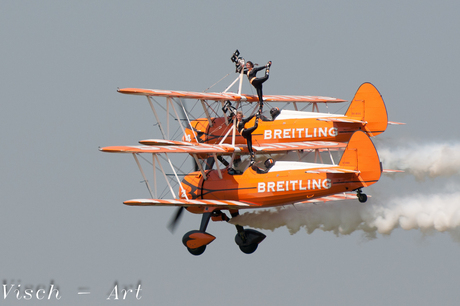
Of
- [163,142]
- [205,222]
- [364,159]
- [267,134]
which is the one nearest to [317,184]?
[364,159]

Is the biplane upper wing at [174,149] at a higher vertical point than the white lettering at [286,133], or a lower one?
lower

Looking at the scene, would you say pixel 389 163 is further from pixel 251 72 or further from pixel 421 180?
pixel 251 72

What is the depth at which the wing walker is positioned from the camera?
27.0m

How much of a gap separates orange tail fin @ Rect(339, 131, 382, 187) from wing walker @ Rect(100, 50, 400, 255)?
0.02 m

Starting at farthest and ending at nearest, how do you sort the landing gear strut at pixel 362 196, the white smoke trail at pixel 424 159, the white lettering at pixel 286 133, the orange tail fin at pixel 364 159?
the white lettering at pixel 286 133 → the white smoke trail at pixel 424 159 → the landing gear strut at pixel 362 196 → the orange tail fin at pixel 364 159

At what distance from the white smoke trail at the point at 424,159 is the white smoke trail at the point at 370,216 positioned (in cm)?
101

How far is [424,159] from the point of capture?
3003 centimetres

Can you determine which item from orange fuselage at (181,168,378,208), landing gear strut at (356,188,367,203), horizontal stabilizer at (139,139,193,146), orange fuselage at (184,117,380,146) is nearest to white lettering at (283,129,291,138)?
orange fuselage at (184,117,380,146)

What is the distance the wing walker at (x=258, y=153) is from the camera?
88.6 feet

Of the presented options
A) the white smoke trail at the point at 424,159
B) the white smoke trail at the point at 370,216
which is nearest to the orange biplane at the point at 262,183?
the white smoke trail at the point at 370,216

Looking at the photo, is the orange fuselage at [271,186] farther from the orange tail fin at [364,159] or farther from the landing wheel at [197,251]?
the landing wheel at [197,251]

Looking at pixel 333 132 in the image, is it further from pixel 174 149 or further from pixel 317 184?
pixel 174 149

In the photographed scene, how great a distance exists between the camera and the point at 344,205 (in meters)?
30.1

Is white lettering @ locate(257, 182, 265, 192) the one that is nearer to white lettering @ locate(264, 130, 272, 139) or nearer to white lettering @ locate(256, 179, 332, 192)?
white lettering @ locate(256, 179, 332, 192)
